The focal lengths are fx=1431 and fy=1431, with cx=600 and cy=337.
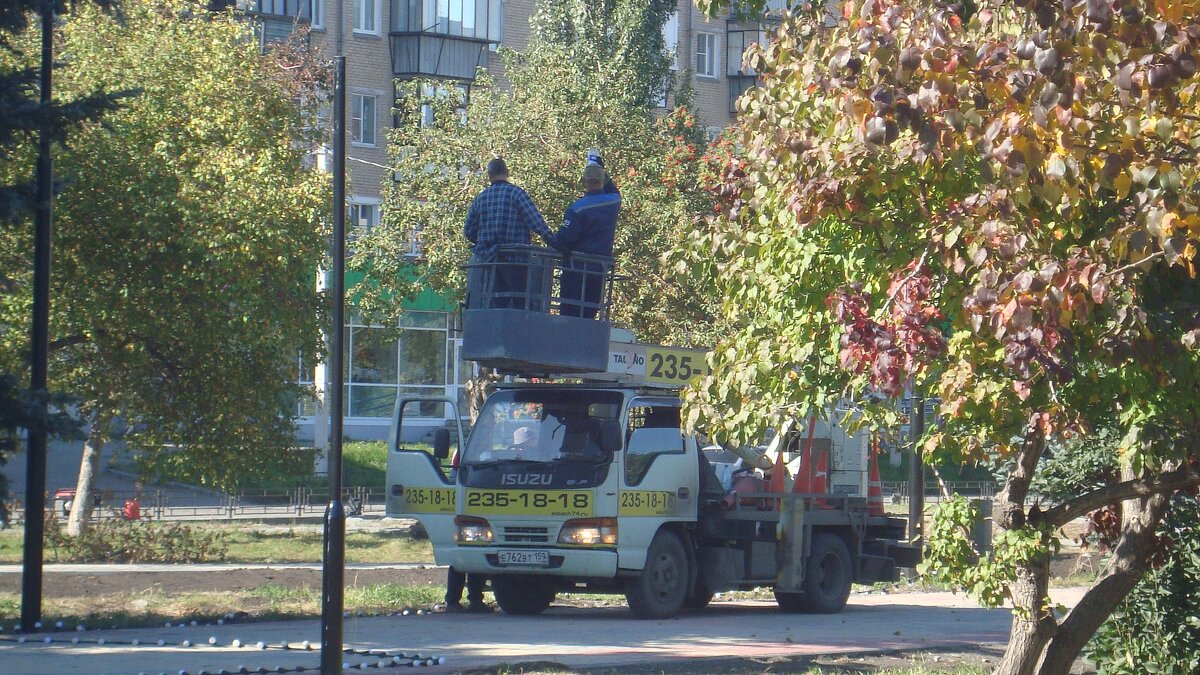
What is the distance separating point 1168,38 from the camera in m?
6.00

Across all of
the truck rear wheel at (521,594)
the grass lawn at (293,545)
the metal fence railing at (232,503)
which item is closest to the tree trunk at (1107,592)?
the truck rear wheel at (521,594)

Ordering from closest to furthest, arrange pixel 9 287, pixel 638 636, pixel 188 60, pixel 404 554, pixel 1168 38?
pixel 1168 38, pixel 638 636, pixel 9 287, pixel 188 60, pixel 404 554

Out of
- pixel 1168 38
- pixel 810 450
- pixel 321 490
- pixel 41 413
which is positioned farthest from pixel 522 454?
pixel 321 490

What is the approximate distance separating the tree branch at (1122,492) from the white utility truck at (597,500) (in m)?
6.30

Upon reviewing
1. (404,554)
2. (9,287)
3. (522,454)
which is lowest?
(404,554)

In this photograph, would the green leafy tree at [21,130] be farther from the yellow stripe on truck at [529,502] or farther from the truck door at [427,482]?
the yellow stripe on truck at [529,502]

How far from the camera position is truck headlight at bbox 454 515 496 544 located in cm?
1465

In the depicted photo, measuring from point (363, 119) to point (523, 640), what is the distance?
103ft

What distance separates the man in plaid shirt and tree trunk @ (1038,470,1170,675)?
6010 millimetres

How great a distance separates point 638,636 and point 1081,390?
23.0 feet

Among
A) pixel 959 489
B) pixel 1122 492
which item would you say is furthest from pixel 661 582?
pixel 959 489

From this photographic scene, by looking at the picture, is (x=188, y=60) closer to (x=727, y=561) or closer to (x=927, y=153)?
(x=727, y=561)

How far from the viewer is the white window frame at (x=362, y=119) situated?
41750mm

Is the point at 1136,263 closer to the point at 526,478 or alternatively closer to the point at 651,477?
the point at 651,477
